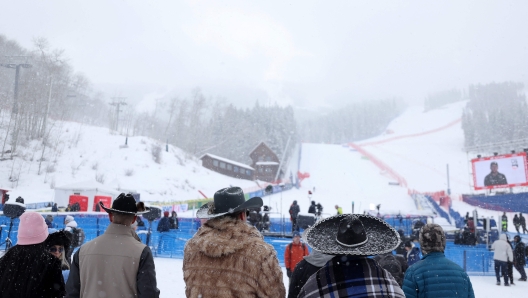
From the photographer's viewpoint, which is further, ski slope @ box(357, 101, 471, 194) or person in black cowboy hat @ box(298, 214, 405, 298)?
ski slope @ box(357, 101, 471, 194)

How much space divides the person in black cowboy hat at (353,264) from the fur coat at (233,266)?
399mm

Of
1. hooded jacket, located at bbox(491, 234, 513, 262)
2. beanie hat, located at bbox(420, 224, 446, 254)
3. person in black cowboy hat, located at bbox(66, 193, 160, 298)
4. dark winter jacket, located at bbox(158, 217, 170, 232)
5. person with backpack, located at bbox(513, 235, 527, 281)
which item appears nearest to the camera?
person in black cowboy hat, located at bbox(66, 193, 160, 298)

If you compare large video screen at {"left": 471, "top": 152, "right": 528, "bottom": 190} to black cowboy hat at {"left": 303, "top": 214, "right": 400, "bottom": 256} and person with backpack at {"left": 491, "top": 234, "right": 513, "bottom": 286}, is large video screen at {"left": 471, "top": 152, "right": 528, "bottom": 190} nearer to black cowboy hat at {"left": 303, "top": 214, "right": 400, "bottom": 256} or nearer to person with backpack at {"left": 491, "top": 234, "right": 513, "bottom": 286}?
person with backpack at {"left": 491, "top": 234, "right": 513, "bottom": 286}

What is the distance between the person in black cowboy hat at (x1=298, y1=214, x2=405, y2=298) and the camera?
2109 millimetres

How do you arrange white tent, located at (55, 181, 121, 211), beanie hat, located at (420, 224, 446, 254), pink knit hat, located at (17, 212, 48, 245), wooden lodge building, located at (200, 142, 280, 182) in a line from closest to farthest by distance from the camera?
pink knit hat, located at (17, 212, 48, 245) → beanie hat, located at (420, 224, 446, 254) → white tent, located at (55, 181, 121, 211) → wooden lodge building, located at (200, 142, 280, 182)

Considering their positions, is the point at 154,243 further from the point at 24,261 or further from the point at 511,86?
the point at 511,86

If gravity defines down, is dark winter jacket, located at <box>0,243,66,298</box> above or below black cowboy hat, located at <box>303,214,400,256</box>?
below

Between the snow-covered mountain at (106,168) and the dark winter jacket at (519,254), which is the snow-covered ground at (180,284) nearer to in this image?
the dark winter jacket at (519,254)

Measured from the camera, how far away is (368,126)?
15938 cm

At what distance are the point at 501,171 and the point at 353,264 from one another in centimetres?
3769

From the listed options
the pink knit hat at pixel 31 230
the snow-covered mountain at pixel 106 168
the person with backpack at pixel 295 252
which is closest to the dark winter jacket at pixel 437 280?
the pink knit hat at pixel 31 230

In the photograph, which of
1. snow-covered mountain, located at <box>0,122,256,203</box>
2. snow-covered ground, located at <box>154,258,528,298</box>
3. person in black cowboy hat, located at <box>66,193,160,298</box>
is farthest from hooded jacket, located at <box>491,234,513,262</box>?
snow-covered mountain, located at <box>0,122,256,203</box>

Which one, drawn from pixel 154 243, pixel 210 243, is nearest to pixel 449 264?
pixel 210 243

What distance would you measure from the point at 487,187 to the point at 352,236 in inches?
1503
